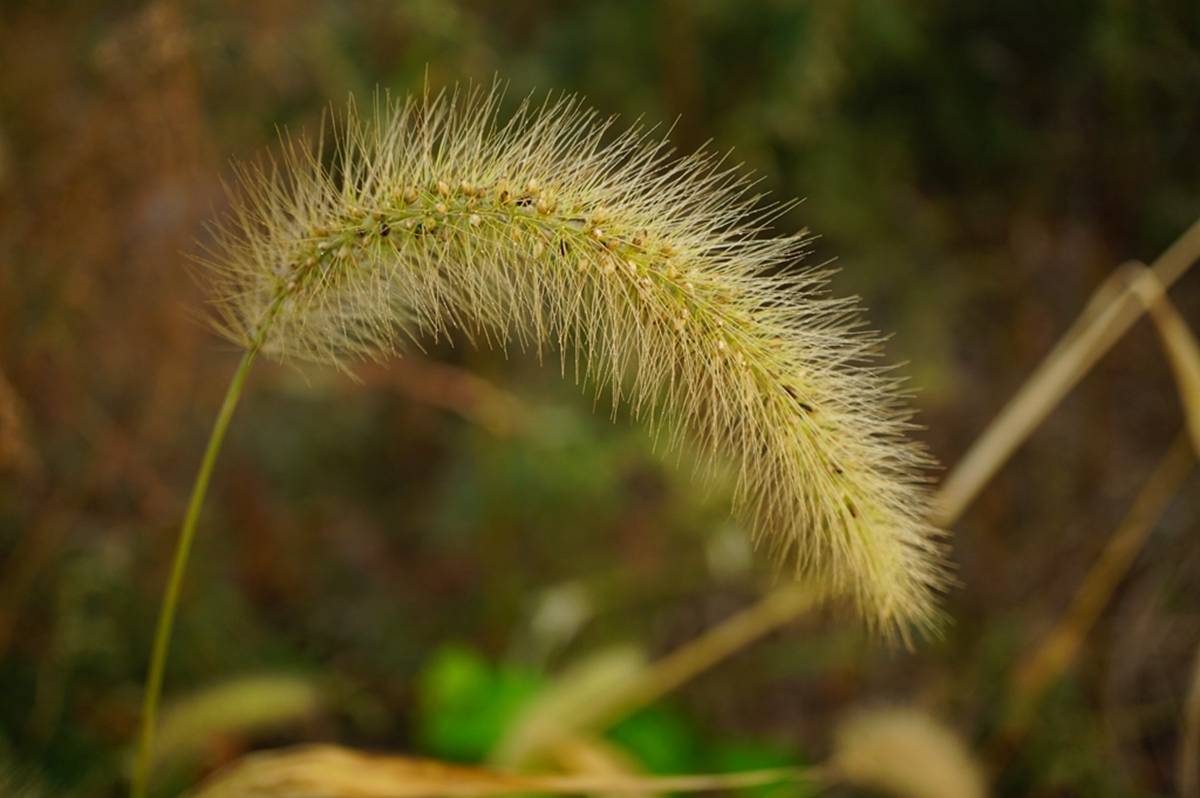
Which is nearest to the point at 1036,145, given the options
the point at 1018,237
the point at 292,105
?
the point at 1018,237

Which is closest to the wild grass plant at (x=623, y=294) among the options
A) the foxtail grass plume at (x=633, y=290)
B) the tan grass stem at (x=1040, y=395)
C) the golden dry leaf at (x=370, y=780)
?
the foxtail grass plume at (x=633, y=290)

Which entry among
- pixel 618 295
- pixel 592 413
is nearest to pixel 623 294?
pixel 618 295

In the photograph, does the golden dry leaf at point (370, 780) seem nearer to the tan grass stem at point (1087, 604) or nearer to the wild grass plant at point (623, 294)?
the wild grass plant at point (623, 294)

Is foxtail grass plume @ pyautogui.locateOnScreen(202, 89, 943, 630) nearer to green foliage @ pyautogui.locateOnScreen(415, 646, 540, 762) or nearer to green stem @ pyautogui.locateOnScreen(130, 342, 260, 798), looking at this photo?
green stem @ pyautogui.locateOnScreen(130, 342, 260, 798)

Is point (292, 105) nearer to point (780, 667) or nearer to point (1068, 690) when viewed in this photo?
point (780, 667)

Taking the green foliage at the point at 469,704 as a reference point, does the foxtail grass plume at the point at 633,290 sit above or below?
above

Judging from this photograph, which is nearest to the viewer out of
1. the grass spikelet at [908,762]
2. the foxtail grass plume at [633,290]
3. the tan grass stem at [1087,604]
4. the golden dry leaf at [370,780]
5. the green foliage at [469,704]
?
the foxtail grass plume at [633,290]

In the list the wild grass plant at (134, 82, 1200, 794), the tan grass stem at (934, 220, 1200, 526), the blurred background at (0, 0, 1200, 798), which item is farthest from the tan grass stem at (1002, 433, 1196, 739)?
the wild grass plant at (134, 82, 1200, 794)

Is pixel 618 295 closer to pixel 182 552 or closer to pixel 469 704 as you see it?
pixel 182 552

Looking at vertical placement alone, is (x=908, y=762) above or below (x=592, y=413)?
below
